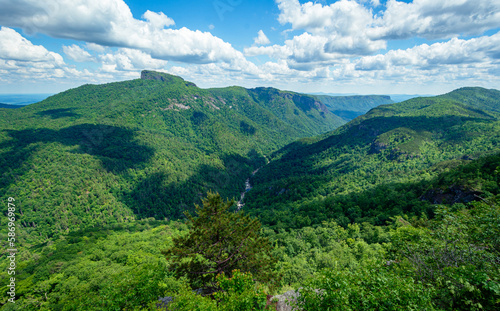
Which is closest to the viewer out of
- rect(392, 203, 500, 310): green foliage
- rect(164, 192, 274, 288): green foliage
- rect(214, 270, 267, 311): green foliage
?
rect(392, 203, 500, 310): green foliage

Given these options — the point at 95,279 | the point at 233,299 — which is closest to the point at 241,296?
the point at 233,299

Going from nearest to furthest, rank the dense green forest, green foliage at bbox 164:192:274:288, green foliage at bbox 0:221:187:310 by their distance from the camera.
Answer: the dense green forest, green foliage at bbox 0:221:187:310, green foliage at bbox 164:192:274:288

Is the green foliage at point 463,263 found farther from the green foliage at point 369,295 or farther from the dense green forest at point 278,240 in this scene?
the green foliage at point 369,295

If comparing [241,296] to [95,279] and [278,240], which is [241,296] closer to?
[95,279]

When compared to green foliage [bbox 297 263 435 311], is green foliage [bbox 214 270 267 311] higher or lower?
lower

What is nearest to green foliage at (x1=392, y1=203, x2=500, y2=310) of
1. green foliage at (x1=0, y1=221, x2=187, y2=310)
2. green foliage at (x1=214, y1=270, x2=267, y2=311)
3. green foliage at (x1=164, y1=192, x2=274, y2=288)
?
green foliage at (x1=214, y1=270, x2=267, y2=311)

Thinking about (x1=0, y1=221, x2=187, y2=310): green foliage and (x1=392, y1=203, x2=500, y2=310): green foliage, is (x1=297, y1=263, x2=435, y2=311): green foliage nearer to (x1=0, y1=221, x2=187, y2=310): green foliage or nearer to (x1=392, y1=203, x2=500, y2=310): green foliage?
(x1=392, y1=203, x2=500, y2=310): green foliage

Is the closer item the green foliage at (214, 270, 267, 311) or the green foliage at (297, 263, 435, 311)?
the green foliage at (297, 263, 435, 311)

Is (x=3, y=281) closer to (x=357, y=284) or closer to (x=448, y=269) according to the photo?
(x=357, y=284)

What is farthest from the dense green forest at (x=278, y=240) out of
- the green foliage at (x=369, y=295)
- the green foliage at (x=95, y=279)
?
the green foliage at (x=95, y=279)
